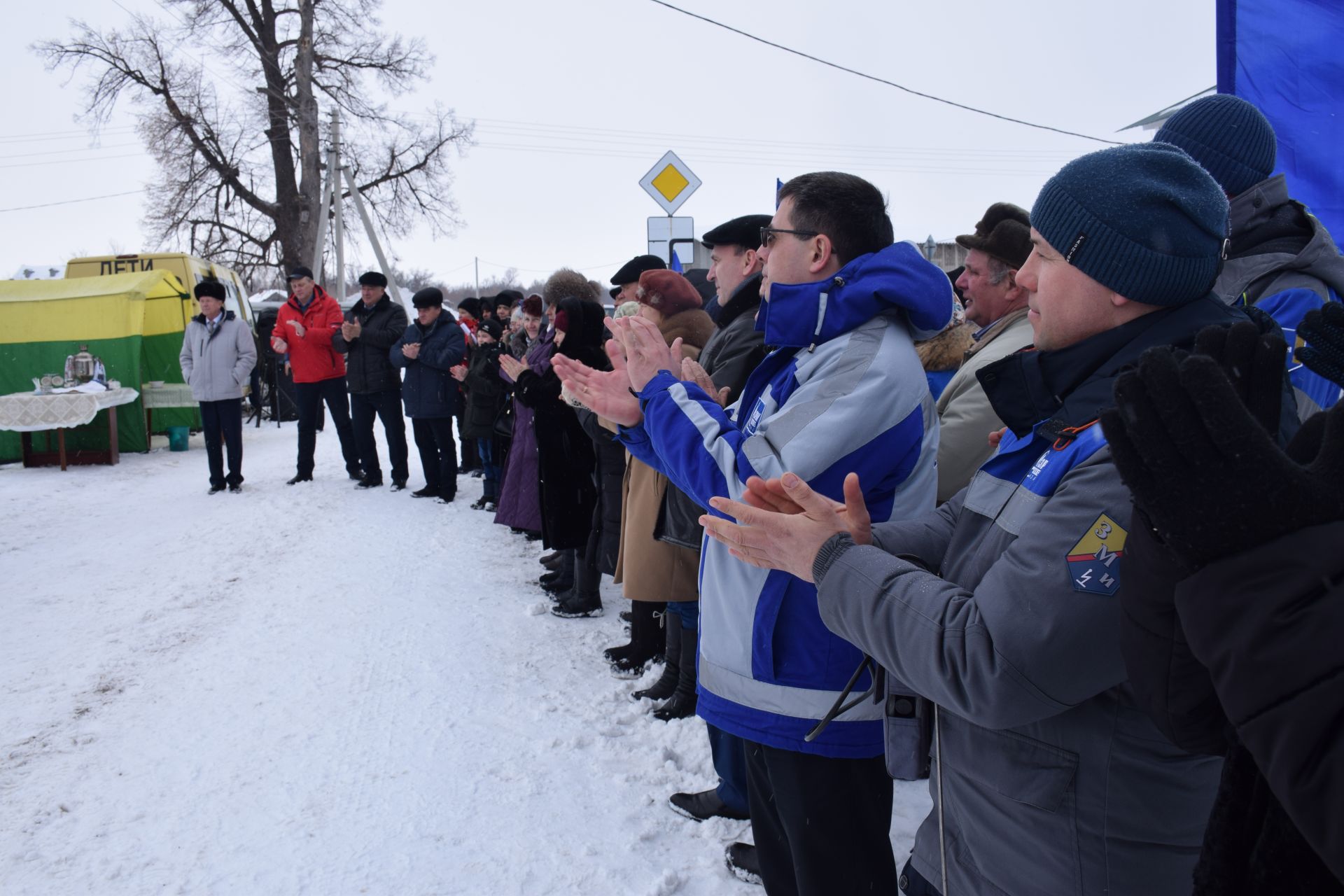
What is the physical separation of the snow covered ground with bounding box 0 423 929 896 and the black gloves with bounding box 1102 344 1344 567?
2095 millimetres

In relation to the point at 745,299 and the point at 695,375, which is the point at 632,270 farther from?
the point at 695,375

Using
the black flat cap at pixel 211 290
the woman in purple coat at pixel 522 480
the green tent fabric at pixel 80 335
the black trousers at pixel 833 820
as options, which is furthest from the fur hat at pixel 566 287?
the green tent fabric at pixel 80 335

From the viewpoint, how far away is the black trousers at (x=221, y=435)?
850 cm

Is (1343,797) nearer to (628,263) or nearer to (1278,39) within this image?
(1278,39)

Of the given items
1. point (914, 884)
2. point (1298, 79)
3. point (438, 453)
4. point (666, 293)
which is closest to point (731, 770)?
point (914, 884)

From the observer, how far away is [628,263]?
5.21 m

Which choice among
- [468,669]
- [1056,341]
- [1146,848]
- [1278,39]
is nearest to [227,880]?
[468,669]

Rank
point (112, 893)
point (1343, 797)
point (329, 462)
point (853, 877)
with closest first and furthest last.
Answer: point (1343, 797)
point (853, 877)
point (112, 893)
point (329, 462)

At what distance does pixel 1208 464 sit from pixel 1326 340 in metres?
0.44

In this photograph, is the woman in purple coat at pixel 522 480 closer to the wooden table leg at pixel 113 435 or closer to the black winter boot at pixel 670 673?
the black winter boot at pixel 670 673

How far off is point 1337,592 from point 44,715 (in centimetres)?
445

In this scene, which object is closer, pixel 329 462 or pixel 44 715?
pixel 44 715

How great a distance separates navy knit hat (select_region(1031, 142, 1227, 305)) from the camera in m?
1.21

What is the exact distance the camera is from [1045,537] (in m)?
1.12
